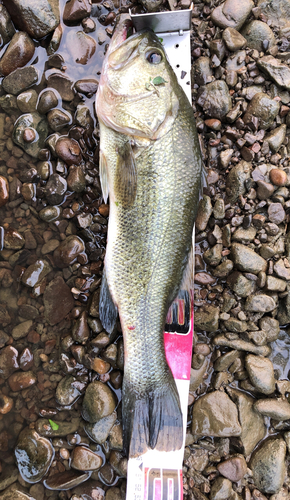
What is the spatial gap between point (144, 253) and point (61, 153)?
1196 mm

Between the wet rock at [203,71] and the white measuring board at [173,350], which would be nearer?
the white measuring board at [173,350]

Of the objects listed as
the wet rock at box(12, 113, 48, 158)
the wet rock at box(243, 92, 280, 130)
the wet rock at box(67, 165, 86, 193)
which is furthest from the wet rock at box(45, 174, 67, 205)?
the wet rock at box(243, 92, 280, 130)

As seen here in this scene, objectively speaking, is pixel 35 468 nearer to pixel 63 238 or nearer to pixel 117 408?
pixel 117 408

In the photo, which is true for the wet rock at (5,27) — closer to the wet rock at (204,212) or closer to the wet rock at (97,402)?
the wet rock at (204,212)

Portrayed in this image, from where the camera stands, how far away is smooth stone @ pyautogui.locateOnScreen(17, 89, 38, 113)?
2.63 metres

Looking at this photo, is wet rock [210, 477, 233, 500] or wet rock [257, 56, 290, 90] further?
wet rock [257, 56, 290, 90]

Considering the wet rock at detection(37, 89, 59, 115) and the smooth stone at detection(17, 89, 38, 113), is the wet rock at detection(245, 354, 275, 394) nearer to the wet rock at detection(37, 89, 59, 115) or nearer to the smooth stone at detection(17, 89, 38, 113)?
the wet rock at detection(37, 89, 59, 115)

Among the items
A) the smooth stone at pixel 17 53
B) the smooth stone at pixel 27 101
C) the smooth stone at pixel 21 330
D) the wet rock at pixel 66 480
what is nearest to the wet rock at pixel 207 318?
the smooth stone at pixel 21 330

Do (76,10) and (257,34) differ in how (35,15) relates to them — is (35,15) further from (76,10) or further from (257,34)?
(257,34)

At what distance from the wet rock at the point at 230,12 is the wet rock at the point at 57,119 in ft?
5.21

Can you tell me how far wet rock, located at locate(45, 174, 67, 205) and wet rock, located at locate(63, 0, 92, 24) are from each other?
1389 millimetres

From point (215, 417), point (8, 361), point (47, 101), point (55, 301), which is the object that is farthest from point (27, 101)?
point (215, 417)

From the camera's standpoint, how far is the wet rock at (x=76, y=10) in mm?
2627

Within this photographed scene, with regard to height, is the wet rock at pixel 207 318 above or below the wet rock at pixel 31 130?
below
